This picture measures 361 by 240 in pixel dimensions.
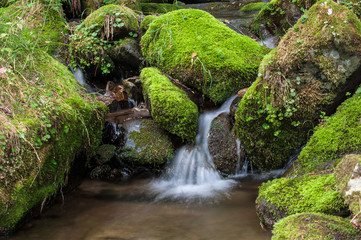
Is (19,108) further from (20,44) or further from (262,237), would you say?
(262,237)

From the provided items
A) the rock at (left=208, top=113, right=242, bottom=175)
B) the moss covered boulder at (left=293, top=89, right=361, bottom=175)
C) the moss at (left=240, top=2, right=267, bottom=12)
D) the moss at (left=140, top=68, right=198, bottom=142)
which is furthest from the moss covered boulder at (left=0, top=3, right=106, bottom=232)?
the moss at (left=240, top=2, right=267, bottom=12)

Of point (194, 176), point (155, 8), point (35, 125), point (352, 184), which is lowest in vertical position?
point (194, 176)

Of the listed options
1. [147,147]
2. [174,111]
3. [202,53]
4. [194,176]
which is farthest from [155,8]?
[194,176]

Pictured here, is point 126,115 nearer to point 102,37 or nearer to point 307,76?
point 102,37

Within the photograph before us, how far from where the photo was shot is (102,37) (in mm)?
6633

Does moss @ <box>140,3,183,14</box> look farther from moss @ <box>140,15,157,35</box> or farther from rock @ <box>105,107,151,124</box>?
rock @ <box>105,107,151,124</box>

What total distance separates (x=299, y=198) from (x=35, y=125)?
2990 mm

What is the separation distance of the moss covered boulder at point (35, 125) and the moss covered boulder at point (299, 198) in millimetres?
2483

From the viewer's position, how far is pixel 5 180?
11.2 ft

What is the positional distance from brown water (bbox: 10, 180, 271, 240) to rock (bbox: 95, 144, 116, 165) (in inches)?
23.2

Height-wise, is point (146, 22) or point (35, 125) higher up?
point (146, 22)

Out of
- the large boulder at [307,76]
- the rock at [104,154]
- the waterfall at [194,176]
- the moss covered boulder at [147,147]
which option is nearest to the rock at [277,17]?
the large boulder at [307,76]

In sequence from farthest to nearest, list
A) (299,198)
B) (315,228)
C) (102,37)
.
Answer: (102,37)
(299,198)
(315,228)

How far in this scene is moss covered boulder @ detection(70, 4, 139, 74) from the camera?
6.50m
